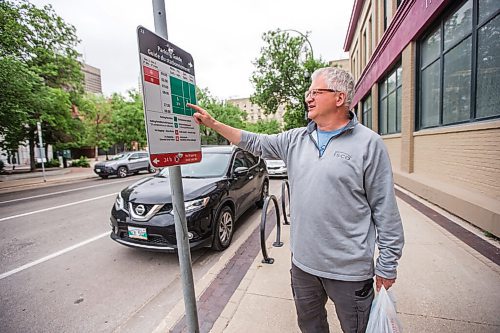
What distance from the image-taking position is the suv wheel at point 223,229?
425 centimetres

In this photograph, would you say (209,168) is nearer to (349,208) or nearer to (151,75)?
(151,75)

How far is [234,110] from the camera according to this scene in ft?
138

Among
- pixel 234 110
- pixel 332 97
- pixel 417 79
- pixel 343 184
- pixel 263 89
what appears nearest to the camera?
pixel 343 184

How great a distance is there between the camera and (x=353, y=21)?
19109 mm

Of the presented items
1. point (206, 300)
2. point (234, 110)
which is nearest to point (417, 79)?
point (206, 300)

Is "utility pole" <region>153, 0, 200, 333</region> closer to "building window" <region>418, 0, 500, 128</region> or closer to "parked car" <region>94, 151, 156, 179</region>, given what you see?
"building window" <region>418, 0, 500, 128</region>

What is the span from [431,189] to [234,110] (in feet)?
124

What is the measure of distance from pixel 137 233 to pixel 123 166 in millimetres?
14800

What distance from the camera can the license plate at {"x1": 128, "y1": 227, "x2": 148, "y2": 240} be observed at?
3805mm

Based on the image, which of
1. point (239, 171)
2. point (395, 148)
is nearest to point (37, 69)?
point (239, 171)

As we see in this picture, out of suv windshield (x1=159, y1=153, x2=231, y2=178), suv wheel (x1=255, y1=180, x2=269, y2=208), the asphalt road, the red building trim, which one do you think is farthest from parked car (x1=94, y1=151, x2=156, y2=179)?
the red building trim

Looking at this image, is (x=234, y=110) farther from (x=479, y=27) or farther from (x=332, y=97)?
(x=332, y=97)

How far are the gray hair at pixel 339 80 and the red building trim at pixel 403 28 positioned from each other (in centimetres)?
301

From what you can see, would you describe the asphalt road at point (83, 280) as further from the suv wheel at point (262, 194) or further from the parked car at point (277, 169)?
the parked car at point (277, 169)
